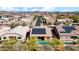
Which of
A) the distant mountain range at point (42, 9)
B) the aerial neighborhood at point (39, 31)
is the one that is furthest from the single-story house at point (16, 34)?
the distant mountain range at point (42, 9)

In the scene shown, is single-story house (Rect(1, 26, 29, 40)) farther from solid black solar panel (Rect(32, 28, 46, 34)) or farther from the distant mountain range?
the distant mountain range

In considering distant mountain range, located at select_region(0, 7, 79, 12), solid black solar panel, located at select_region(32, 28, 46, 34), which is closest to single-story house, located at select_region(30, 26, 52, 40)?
solid black solar panel, located at select_region(32, 28, 46, 34)

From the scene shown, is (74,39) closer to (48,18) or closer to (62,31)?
(62,31)

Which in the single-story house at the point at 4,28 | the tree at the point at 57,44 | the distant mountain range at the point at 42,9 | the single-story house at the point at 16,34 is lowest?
the tree at the point at 57,44

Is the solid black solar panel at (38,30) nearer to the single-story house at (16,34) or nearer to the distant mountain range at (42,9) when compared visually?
the single-story house at (16,34)

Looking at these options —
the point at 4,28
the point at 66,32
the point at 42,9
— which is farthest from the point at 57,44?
the point at 4,28

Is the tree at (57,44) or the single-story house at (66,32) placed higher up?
the single-story house at (66,32)
